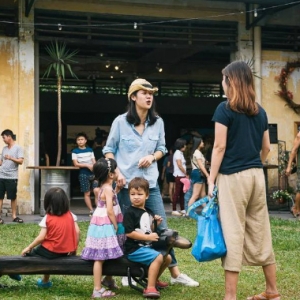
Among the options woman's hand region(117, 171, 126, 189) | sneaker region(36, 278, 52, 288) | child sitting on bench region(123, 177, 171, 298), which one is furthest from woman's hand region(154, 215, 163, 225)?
sneaker region(36, 278, 52, 288)

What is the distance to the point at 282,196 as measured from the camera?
15352 millimetres

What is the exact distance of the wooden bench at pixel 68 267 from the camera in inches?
224

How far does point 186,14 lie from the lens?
15438mm

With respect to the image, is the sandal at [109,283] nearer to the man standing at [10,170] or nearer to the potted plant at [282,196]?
the man standing at [10,170]

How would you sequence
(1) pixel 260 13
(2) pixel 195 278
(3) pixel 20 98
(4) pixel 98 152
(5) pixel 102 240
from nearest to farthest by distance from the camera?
1. (5) pixel 102 240
2. (2) pixel 195 278
3. (3) pixel 20 98
4. (4) pixel 98 152
5. (1) pixel 260 13

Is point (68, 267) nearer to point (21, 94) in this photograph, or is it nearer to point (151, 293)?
point (151, 293)

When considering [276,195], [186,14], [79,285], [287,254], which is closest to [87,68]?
[186,14]

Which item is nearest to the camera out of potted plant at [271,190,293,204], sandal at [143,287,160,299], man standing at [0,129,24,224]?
sandal at [143,287,160,299]

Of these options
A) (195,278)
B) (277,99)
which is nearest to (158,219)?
(195,278)

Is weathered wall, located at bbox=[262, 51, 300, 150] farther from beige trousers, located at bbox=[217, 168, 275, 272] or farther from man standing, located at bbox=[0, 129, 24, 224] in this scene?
beige trousers, located at bbox=[217, 168, 275, 272]

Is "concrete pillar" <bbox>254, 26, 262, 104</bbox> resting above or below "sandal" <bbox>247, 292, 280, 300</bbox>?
above

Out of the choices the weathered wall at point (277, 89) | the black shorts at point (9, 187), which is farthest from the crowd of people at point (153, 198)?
the weathered wall at point (277, 89)

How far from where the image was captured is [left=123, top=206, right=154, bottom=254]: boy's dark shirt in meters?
5.67

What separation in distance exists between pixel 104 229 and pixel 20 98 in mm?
8959
